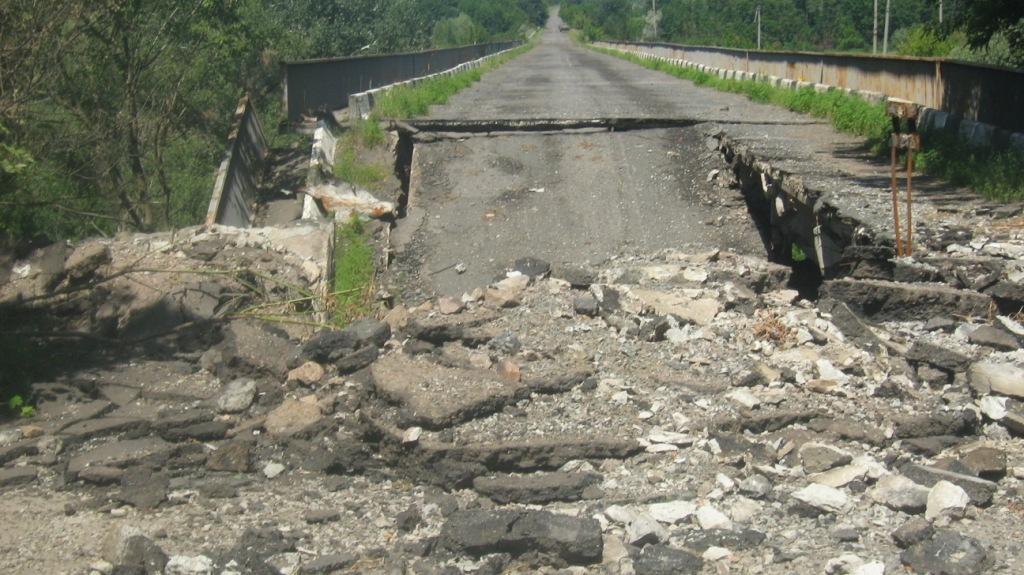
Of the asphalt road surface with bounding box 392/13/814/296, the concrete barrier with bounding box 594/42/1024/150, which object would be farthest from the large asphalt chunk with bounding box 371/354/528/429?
the concrete barrier with bounding box 594/42/1024/150

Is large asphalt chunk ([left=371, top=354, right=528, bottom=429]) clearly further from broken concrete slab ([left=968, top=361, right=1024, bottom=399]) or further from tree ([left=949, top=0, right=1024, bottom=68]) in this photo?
tree ([left=949, top=0, right=1024, bottom=68])

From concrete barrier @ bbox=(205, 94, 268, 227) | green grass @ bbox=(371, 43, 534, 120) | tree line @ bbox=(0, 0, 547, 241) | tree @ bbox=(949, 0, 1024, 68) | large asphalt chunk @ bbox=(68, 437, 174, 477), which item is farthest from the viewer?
green grass @ bbox=(371, 43, 534, 120)

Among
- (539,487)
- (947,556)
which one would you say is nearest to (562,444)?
(539,487)

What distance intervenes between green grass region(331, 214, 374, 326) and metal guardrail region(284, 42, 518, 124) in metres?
6.03

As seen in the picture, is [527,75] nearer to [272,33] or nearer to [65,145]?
[272,33]

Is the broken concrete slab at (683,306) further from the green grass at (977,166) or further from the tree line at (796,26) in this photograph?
the tree line at (796,26)

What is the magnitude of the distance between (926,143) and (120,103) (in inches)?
404

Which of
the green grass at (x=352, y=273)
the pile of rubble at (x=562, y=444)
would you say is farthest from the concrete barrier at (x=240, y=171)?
the pile of rubble at (x=562, y=444)

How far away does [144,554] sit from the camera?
553 centimetres

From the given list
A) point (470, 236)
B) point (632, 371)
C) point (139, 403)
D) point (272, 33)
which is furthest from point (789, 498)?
point (272, 33)

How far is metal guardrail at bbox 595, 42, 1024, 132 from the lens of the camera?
12.4m

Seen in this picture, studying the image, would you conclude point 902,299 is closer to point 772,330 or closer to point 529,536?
point 772,330

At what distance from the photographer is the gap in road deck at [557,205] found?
1291 cm

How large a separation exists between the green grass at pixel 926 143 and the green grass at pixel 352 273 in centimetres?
636
